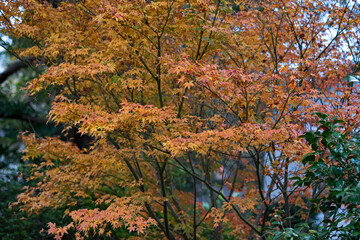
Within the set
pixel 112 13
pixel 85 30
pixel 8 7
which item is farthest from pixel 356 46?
pixel 8 7

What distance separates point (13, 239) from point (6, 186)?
6.72ft

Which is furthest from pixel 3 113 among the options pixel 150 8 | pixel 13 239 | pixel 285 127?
pixel 285 127

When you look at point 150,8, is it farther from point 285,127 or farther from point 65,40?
point 285,127

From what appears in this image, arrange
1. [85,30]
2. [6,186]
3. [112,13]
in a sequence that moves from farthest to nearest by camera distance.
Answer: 1. [6,186]
2. [85,30]
3. [112,13]

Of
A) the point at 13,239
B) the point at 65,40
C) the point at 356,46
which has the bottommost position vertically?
the point at 13,239

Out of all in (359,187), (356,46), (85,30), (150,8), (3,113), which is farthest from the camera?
(3,113)

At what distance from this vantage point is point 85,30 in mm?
5480

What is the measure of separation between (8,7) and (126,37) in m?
1.96

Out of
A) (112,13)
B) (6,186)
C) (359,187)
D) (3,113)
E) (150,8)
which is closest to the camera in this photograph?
(359,187)

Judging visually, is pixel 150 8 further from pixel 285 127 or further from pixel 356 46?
pixel 356 46

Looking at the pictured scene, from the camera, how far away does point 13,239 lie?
7.15 metres

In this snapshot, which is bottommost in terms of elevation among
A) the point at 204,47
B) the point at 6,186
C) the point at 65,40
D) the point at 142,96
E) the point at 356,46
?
the point at 6,186

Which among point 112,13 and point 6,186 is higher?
point 112,13

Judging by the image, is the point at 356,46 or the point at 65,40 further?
the point at 356,46
